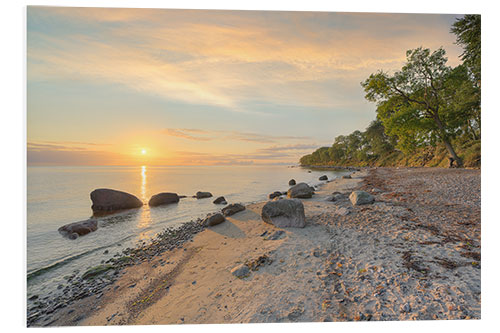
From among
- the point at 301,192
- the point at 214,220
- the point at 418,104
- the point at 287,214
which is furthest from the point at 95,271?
the point at 418,104

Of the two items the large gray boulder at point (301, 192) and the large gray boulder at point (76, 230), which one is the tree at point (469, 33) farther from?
the large gray boulder at point (76, 230)

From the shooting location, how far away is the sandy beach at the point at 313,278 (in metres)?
2.91

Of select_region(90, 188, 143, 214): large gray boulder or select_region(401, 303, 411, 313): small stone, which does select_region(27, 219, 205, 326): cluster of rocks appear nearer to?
select_region(401, 303, 411, 313): small stone

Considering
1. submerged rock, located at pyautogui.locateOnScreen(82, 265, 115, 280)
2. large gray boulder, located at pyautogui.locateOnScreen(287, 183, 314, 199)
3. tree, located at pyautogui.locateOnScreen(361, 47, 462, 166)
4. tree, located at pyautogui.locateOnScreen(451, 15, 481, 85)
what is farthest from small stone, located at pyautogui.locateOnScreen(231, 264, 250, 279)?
tree, located at pyautogui.locateOnScreen(361, 47, 462, 166)

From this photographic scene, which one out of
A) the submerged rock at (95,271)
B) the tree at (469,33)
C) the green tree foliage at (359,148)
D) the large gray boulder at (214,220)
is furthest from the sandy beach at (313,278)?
the green tree foliage at (359,148)

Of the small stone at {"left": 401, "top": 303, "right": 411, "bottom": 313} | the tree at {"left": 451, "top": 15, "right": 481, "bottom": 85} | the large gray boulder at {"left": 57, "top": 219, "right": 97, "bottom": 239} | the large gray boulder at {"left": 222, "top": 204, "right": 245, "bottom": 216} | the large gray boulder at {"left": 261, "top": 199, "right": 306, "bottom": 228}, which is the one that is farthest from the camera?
the large gray boulder at {"left": 222, "top": 204, "right": 245, "bottom": 216}

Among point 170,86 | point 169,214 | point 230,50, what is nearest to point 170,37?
point 170,86

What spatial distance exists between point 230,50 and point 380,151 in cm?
6850

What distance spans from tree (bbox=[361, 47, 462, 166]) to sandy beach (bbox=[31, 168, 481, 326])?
49.4 feet

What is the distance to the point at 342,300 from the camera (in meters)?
3.02

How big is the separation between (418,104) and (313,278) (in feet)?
77.1

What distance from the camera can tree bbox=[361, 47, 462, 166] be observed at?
59.9 ft

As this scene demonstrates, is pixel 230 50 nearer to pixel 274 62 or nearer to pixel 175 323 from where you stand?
pixel 274 62

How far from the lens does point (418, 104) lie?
762 inches
